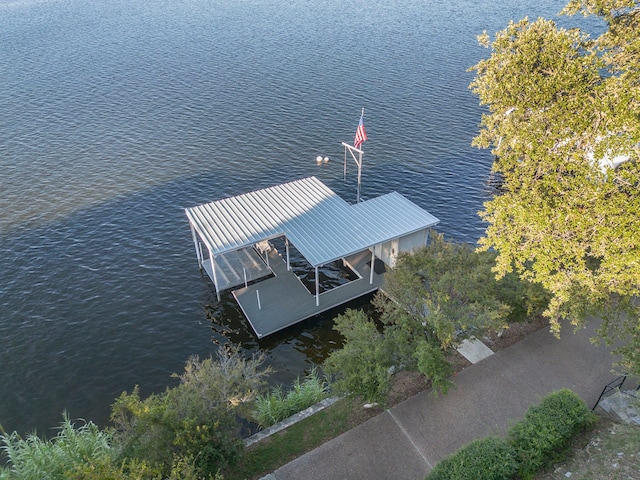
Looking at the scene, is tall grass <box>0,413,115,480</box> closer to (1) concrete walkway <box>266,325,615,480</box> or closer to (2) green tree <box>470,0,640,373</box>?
(1) concrete walkway <box>266,325,615,480</box>

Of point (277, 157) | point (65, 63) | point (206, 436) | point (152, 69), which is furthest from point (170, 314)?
point (65, 63)

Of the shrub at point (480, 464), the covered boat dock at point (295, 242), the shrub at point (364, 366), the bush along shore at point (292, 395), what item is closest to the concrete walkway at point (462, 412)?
the bush along shore at point (292, 395)

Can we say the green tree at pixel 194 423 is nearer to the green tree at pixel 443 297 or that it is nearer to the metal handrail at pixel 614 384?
the green tree at pixel 443 297

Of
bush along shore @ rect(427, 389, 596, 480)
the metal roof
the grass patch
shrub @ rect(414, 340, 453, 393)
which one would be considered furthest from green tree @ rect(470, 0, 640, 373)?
the metal roof

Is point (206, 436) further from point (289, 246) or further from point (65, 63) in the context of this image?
point (65, 63)

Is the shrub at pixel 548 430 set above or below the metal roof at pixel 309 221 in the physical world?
below
